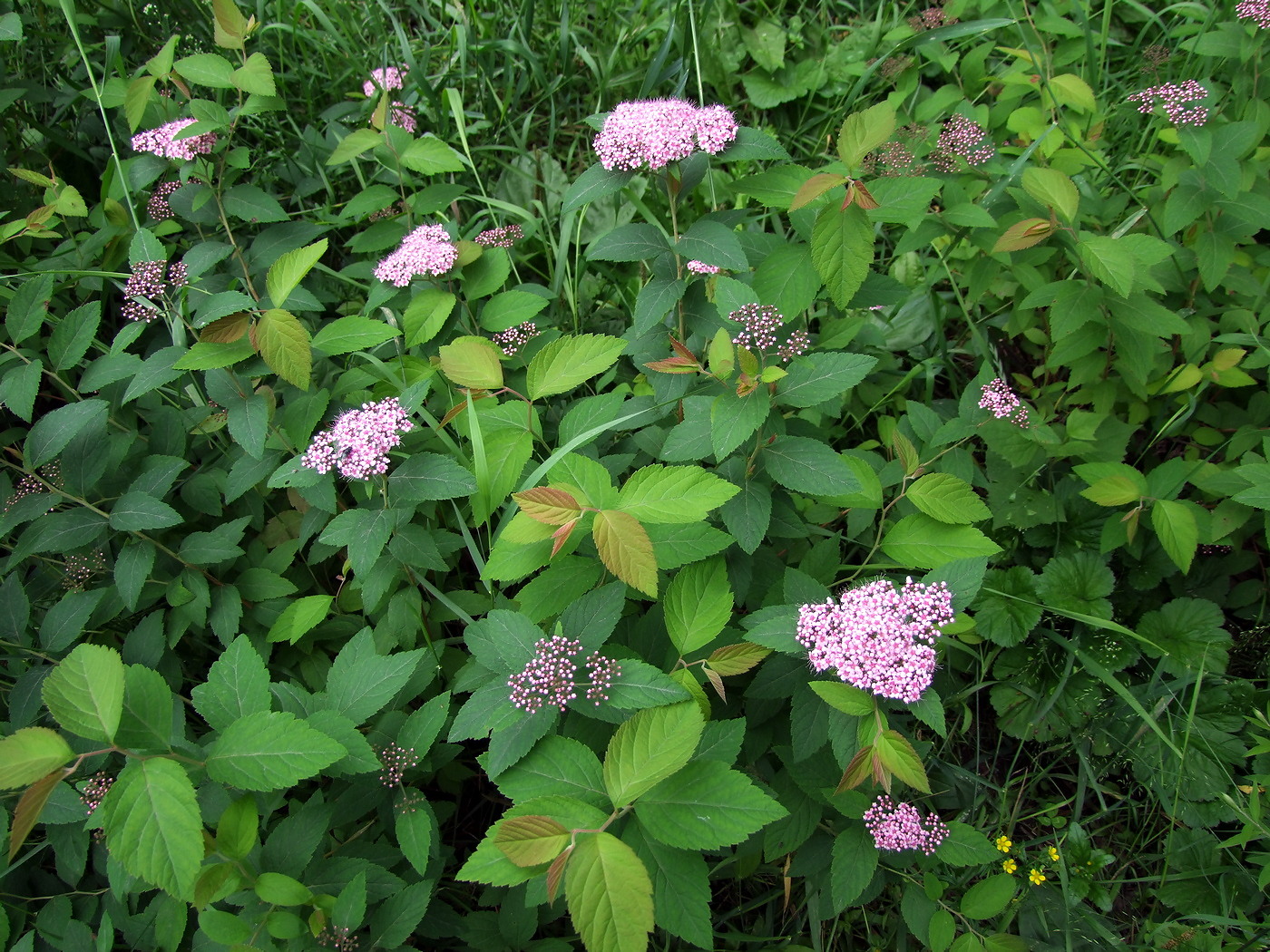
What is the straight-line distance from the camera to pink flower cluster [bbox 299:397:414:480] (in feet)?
6.04

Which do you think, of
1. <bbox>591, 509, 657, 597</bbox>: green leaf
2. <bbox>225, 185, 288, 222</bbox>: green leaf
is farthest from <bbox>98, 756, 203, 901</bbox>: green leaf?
<bbox>225, 185, 288, 222</bbox>: green leaf

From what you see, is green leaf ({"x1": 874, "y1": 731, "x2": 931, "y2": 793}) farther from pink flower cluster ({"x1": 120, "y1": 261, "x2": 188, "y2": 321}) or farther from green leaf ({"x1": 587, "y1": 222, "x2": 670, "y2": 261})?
pink flower cluster ({"x1": 120, "y1": 261, "x2": 188, "y2": 321})

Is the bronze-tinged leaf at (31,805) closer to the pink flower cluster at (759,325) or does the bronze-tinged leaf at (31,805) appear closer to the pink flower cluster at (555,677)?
the pink flower cluster at (555,677)

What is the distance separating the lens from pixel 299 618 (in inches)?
83.5

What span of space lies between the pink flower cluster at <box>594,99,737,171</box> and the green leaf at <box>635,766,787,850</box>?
4.67 feet

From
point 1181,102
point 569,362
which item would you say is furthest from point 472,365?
point 1181,102

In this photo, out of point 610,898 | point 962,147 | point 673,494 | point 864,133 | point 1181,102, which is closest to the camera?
point 610,898

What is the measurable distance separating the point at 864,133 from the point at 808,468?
0.85 m

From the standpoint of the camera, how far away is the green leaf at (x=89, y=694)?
1338 mm

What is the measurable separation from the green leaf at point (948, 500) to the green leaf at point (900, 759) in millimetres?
601

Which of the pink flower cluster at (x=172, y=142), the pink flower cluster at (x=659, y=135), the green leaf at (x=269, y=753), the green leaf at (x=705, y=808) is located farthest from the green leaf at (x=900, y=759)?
the pink flower cluster at (x=172, y=142)

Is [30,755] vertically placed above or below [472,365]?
below

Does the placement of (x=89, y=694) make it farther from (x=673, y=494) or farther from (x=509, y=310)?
(x=509, y=310)

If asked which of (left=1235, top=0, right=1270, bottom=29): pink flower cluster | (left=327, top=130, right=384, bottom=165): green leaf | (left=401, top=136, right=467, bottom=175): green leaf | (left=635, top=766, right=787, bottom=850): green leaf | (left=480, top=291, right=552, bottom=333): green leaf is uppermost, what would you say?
(left=1235, top=0, right=1270, bottom=29): pink flower cluster
